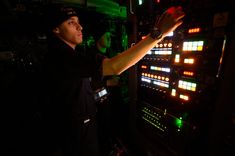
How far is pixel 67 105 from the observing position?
4.83 ft

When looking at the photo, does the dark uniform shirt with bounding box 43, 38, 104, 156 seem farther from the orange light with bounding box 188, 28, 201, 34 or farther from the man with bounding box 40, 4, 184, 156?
the orange light with bounding box 188, 28, 201, 34

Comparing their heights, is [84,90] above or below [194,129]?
above

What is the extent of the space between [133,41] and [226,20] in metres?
0.98

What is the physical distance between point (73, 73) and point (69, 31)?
18.9 inches

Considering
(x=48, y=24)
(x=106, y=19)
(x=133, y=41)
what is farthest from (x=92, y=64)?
(x=106, y=19)

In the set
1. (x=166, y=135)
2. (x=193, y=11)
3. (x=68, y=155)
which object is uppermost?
(x=193, y=11)

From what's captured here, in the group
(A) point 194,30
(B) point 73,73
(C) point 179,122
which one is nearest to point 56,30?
(B) point 73,73

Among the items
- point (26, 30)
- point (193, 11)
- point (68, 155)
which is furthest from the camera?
point (26, 30)

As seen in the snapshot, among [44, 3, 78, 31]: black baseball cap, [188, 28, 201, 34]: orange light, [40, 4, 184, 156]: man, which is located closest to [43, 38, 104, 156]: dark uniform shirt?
[40, 4, 184, 156]: man

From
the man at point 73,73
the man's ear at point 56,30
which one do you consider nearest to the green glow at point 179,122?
the man at point 73,73

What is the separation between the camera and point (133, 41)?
1.78 metres

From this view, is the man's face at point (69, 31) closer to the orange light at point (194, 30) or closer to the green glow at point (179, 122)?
the orange light at point (194, 30)

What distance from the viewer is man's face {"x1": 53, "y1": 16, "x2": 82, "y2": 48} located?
143cm

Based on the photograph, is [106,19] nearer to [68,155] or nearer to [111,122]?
[111,122]
